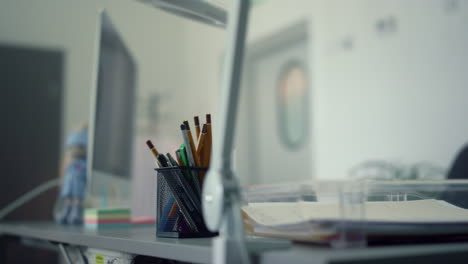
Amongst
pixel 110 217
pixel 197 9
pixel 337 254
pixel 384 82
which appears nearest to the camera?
pixel 337 254

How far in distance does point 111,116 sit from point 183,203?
79 centimetres

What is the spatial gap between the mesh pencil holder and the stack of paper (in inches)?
19.9

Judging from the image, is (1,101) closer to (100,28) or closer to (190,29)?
(190,29)

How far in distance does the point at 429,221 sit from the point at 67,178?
145cm

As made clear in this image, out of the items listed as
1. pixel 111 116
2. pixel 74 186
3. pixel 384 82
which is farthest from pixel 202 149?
pixel 384 82

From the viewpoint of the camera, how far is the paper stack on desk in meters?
0.46

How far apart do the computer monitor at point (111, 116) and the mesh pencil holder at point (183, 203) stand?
0.62 metres

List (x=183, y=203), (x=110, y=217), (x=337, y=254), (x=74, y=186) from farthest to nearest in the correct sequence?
1. (x=74, y=186)
2. (x=110, y=217)
3. (x=183, y=203)
4. (x=337, y=254)

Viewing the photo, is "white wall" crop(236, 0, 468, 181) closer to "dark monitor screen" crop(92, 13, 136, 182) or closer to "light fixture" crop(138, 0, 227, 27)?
"dark monitor screen" crop(92, 13, 136, 182)

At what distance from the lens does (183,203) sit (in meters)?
0.74

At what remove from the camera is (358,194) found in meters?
0.48

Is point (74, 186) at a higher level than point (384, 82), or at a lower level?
lower

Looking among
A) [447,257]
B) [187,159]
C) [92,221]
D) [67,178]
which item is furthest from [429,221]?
[67,178]

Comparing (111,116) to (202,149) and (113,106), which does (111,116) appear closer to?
(113,106)
